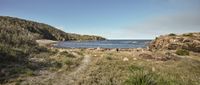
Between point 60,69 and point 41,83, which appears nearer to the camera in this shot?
point 41,83

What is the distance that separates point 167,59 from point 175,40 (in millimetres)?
26789

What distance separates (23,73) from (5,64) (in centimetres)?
344

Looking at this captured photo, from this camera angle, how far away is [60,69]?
25156 millimetres

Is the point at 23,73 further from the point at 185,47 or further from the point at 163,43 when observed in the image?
the point at 163,43

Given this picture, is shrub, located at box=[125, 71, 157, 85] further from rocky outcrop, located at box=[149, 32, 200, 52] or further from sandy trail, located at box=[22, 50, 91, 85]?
rocky outcrop, located at box=[149, 32, 200, 52]

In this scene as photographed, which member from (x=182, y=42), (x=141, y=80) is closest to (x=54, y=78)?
(x=141, y=80)

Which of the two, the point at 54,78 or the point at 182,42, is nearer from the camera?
the point at 54,78

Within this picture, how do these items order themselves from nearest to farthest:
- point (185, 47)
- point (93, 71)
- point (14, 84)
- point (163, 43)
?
1. point (14, 84)
2. point (93, 71)
3. point (185, 47)
4. point (163, 43)

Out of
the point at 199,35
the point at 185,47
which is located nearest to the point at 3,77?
the point at 185,47

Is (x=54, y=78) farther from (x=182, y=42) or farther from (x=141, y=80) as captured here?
(x=182, y=42)

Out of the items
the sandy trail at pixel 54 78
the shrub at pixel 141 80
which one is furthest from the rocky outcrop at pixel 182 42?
the shrub at pixel 141 80

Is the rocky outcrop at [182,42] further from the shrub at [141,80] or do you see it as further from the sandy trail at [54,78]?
the shrub at [141,80]

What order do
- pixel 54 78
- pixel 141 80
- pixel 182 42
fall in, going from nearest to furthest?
pixel 141 80, pixel 54 78, pixel 182 42

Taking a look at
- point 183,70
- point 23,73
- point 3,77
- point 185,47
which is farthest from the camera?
point 185,47
